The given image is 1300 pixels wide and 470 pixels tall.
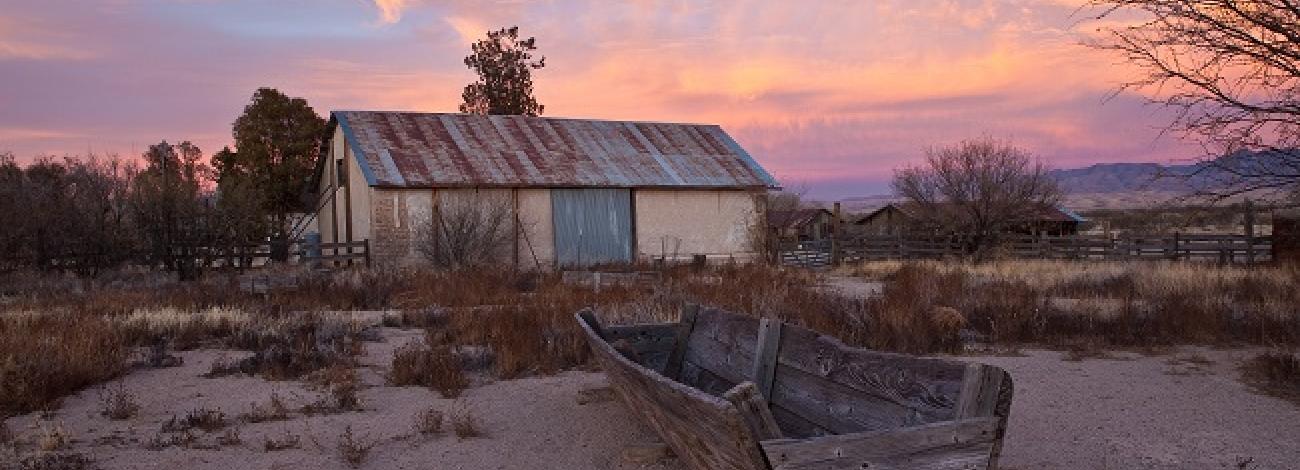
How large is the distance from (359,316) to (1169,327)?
1062 centimetres

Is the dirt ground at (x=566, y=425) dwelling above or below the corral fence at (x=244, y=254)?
below

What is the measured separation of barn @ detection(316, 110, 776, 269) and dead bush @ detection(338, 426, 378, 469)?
54.1 feet

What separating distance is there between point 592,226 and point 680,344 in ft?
58.8

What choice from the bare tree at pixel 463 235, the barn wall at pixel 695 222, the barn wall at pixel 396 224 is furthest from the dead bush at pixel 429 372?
the barn wall at pixel 695 222

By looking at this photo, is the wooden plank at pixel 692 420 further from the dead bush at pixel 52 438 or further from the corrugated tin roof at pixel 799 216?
the corrugated tin roof at pixel 799 216

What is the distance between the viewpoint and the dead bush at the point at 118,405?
23.6 feet

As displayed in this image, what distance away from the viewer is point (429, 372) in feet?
28.2

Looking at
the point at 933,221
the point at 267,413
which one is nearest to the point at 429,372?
the point at 267,413

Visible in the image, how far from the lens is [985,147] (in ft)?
97.9

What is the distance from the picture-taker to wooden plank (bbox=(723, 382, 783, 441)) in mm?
3934

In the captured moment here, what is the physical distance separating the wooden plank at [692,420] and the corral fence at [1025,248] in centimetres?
2303

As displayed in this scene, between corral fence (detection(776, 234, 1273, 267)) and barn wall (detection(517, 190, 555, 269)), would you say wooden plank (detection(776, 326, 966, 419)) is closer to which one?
barn wall (detection(517, 190, 555, 269))

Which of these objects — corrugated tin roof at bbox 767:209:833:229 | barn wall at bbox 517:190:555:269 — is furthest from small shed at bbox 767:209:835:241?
barn wall at bbox 517:190:555:269

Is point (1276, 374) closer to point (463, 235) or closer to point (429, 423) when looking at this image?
point (429, 423)
